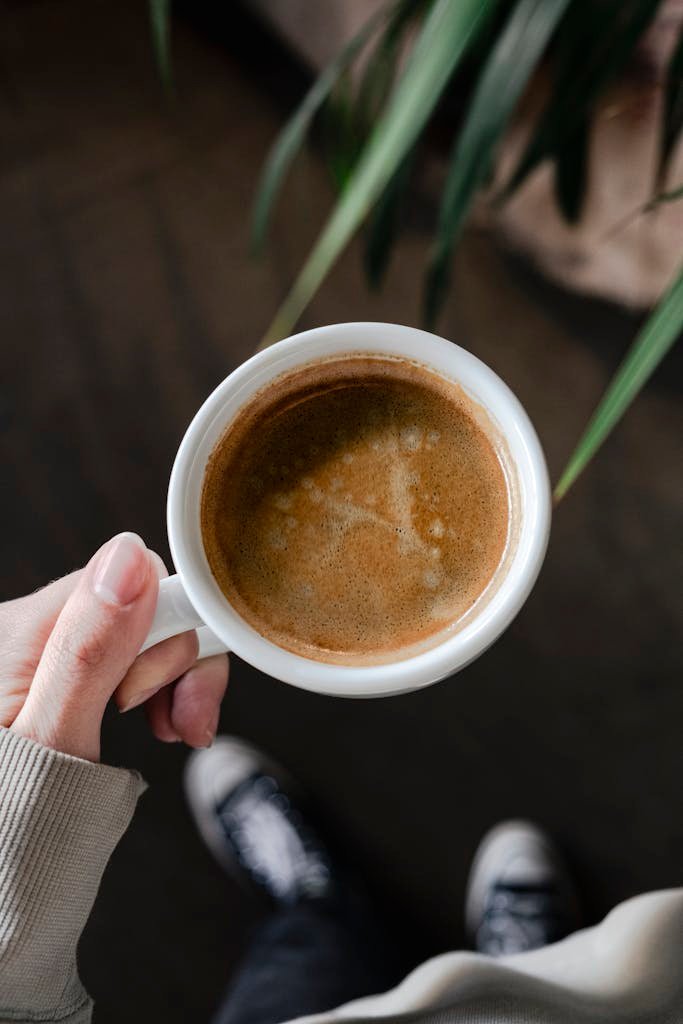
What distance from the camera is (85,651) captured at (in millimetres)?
667

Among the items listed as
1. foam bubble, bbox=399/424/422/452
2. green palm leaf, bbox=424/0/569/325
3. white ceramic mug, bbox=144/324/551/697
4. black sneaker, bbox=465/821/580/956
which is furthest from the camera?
black sneaker, bbox=465/821/580/956

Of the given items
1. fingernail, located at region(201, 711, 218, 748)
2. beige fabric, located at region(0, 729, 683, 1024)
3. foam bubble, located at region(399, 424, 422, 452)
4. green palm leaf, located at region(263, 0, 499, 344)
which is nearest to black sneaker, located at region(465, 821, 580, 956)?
beige fabric, located at region(0, 729, 683, 1024)

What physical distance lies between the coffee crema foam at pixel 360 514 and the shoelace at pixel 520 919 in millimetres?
800

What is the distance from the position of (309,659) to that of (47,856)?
267mm

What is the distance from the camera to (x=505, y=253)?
1442 millimetres

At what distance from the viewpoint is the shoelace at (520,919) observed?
52.1 inches

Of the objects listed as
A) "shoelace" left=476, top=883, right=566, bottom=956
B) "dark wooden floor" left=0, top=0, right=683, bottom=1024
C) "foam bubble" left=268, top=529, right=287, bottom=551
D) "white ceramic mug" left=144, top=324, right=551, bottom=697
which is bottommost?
"shoelace" left=476, top=883, right=566, bottom=956

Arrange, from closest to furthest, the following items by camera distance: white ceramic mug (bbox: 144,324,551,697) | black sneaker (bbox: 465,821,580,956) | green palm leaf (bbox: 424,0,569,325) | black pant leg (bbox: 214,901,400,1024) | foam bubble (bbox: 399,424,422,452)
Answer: white ceramic mug (bbox: 144,324,551,697)
foam bubble (bbox: 399,424,422,452)
green palm leaf (bbox: 424,0,569,325)
black pant leg (bbox: 214,901,400,1024)
black sneaker (bbox: 465,821,580,956)

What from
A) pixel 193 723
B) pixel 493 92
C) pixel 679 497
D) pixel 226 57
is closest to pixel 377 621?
pixel 193 723

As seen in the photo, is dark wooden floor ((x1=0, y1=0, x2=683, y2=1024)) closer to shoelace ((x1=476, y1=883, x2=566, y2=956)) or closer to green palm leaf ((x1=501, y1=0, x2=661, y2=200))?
shoelace ((x1=476, y1=883, x2=566, y2=956))

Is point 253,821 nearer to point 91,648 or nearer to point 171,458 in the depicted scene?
point 171,458

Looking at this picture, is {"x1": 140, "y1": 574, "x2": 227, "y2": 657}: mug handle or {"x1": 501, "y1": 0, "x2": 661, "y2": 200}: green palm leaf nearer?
{"x1": 140, "y1": 574, "x2": 227, "y2": 657}: mug handle

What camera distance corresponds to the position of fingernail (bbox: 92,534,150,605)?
64cm

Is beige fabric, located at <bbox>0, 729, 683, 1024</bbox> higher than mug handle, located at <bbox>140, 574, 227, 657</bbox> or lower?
lower
